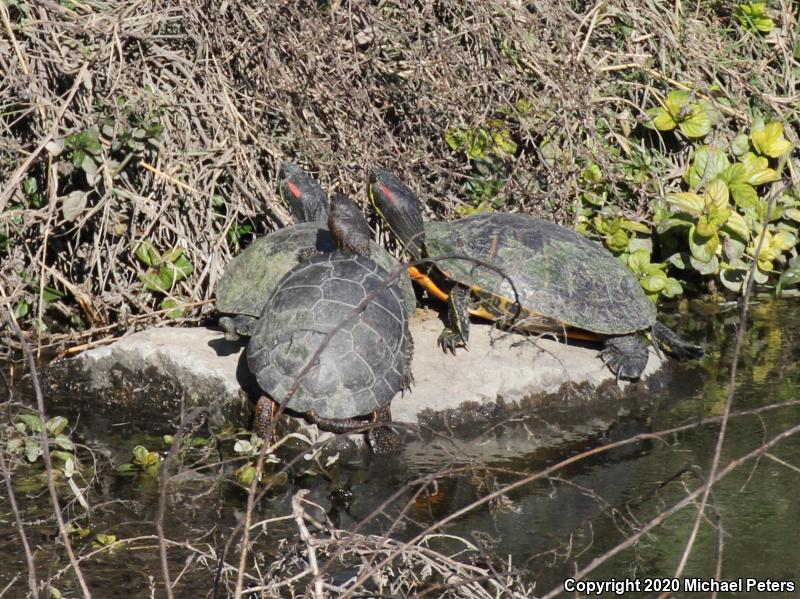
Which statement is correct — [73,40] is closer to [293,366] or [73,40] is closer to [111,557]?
[293,366]

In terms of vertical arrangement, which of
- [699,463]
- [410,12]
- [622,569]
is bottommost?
[699,463]

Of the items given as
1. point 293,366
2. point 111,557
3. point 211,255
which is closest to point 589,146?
point 211,255

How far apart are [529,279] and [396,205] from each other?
0.84m

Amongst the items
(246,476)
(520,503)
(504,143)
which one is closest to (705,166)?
(504,143)

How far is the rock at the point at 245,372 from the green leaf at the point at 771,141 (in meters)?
2.49

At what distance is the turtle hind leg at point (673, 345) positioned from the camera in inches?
237

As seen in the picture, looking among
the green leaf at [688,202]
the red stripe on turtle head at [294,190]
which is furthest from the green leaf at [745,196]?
the red stripe on turtle head at [294,190]

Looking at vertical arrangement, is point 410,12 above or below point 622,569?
above

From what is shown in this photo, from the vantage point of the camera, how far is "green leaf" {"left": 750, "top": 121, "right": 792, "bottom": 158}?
7402 millimetres

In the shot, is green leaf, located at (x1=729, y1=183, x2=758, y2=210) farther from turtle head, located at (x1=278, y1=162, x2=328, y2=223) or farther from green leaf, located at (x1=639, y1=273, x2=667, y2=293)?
turtle head, located at (x1=278, y1=162, x2=328, y2=223)

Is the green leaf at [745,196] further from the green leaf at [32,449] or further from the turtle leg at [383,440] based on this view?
the green leaf at [32,449]

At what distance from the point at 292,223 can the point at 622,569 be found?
318 cm

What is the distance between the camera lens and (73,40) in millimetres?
6141

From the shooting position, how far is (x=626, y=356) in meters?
5.61
